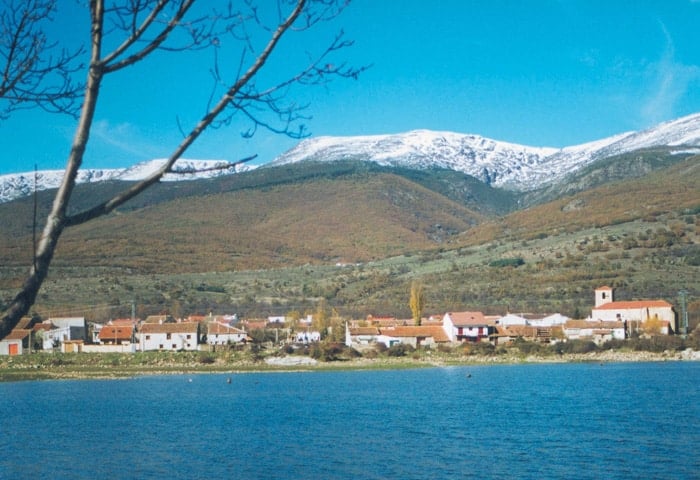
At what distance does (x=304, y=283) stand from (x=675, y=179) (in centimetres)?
6159

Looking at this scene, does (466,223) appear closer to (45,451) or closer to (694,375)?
(694,375)

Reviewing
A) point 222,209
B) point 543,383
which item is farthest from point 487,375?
point 222,209

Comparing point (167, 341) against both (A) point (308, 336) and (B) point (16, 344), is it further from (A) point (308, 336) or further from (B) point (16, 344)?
(A) point (308, 336)

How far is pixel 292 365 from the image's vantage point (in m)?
56.5

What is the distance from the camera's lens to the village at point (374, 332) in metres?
64.5

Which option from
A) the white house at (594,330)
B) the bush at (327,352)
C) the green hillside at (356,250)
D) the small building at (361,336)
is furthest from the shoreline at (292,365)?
the green hillside at (356,250)

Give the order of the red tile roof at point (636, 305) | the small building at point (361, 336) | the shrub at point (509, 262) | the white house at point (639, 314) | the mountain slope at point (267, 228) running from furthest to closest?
1. the mountain slope at point (267, 228)
2. the shrub at point (509, 262)
3. the red tile roof at point (636, 305)
4. the white house at point (639, 314)
5. the small building at point (361, 336)

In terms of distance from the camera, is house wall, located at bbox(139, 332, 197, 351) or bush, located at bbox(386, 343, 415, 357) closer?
bush, located at bbox(386, 343, 415, 357)

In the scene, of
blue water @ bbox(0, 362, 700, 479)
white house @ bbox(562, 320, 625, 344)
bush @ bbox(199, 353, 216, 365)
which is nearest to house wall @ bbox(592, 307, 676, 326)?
white house @ bbox(562, 320, 625, 344)

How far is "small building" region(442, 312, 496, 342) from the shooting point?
66750 millimetres

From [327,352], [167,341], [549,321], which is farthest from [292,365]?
[549,321]

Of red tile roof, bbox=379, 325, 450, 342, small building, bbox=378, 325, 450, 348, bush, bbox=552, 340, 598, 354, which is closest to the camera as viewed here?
bush, bbox=552, 340, 598, 354

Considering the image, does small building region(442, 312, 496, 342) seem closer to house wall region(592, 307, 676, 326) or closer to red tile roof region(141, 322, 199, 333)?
house wall region(592, 307, 676, 326)

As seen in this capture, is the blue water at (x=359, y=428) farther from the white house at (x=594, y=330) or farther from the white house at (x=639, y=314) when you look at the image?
the white house at (x=639, y=314)
